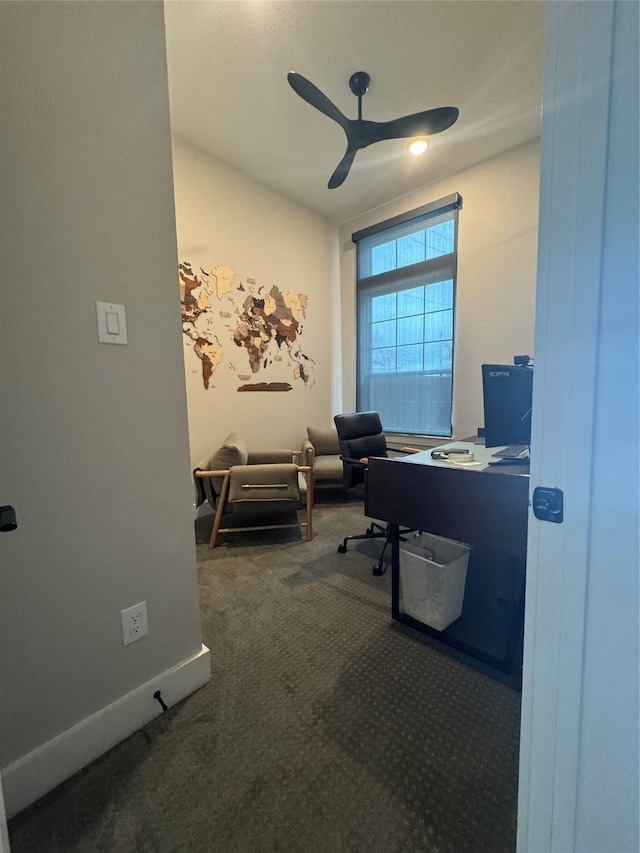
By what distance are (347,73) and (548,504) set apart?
305 centimetres

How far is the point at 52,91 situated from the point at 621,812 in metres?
1.95

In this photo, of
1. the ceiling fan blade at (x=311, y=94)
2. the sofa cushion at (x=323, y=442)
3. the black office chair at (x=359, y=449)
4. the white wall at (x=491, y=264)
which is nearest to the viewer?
the ceiling fan blade at (x=311, y=94)

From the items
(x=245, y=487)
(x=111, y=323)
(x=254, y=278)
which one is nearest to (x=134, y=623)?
(x=111, y=323)

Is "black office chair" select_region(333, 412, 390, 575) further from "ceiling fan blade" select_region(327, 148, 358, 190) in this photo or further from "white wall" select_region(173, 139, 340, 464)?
"ceiling fan blade" select_region(327, 148, 358, 190)

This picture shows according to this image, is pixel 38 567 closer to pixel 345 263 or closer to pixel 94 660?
pixel 94 660

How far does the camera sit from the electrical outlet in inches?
42.9

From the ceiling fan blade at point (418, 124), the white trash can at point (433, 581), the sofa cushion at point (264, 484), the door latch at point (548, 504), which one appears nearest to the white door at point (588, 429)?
the door latch at point (548, 504)

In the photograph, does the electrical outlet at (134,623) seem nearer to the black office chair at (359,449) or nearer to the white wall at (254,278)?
the black office chair at (359,449)

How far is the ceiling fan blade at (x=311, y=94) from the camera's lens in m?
1.69

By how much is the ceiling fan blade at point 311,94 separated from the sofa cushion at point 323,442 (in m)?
2.61

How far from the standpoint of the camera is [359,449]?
2658 millimetres

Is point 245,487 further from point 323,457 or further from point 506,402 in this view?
point 506,402

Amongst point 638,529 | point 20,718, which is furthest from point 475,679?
point 20,718

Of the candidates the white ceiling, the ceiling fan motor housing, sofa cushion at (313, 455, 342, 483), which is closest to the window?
the white ceiling
